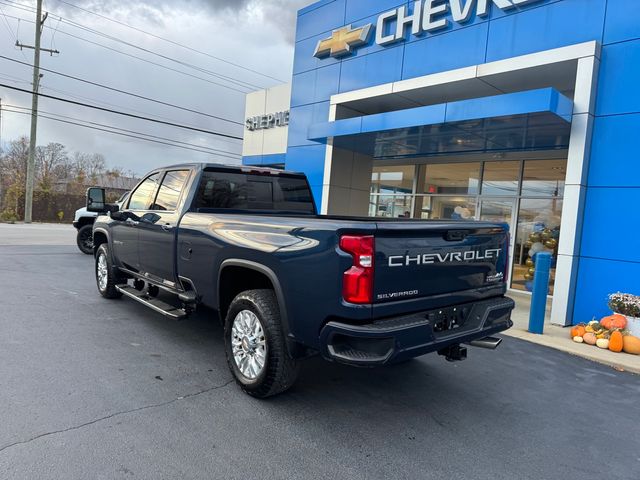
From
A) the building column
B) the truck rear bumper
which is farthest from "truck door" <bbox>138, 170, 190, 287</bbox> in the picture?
the building column

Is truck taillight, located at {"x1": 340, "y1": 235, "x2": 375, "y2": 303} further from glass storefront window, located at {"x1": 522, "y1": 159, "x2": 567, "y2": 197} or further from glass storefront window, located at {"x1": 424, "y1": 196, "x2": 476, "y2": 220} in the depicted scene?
glass storefront window, located at {"x1": 424, "y1": 196, "x2": 476, "y2": 220}

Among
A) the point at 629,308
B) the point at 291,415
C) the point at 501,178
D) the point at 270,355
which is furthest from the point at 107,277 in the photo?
the point at 501,178

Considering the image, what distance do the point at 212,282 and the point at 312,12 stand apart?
10.1 m

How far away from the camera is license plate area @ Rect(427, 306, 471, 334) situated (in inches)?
137

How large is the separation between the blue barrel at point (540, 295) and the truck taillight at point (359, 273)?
4.75m

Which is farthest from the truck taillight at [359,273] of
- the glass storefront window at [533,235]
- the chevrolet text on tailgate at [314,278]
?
the glass storefront window at [533,235]

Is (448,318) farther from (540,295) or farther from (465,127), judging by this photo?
(465,127)

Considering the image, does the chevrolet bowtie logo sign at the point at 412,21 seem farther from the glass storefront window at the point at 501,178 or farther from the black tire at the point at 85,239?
the black tire at the point at 85,239

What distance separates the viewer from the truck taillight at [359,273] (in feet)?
9.97

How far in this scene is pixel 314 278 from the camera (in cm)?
320

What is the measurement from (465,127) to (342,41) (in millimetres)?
4450

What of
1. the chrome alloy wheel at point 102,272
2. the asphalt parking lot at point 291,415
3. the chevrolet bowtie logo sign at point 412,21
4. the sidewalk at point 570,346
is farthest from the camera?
the chevrolet bowtie logo sign at point 412,21

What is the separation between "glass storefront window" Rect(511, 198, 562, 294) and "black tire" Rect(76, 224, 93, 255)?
11.2 m

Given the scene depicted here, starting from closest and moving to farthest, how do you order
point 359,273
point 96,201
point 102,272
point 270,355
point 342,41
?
1. point 359,273
2. point 270,355
3. point 102,272
4. point 96,201
5. point 342,41
